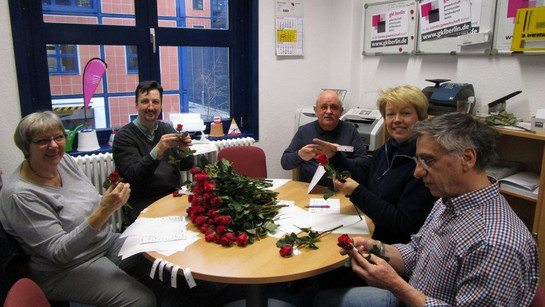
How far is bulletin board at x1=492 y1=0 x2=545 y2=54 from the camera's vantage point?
2.59 meters

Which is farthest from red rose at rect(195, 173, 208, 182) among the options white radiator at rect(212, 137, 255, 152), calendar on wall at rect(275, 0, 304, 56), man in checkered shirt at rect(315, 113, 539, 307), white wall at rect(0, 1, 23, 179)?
calendar on wall at rect(275, 0, 304, 56)

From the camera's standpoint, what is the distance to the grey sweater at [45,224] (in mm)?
1688

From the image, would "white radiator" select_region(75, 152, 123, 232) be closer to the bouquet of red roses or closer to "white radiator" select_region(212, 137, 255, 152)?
"white radiator" select_region(212, 137, 255, 152)

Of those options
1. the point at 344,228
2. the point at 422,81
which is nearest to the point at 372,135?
the point at 422,81

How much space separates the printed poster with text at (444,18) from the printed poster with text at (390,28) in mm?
173

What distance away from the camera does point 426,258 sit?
1394 millimetres

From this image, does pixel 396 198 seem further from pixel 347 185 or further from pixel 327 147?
pixel 327 147

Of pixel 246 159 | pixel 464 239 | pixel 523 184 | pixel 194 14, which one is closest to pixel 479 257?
pixel 464 239

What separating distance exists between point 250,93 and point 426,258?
2606mm

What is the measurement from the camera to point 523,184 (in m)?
2.40

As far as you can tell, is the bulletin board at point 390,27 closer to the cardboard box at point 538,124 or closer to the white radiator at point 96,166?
the cardboard box at point 538,124

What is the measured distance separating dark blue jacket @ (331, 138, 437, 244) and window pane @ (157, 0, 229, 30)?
2145 millimetres

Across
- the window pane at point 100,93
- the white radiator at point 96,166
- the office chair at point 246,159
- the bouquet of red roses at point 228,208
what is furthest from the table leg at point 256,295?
the window pane at point 100,93

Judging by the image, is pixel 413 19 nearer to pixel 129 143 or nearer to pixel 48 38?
pixel 129 143
